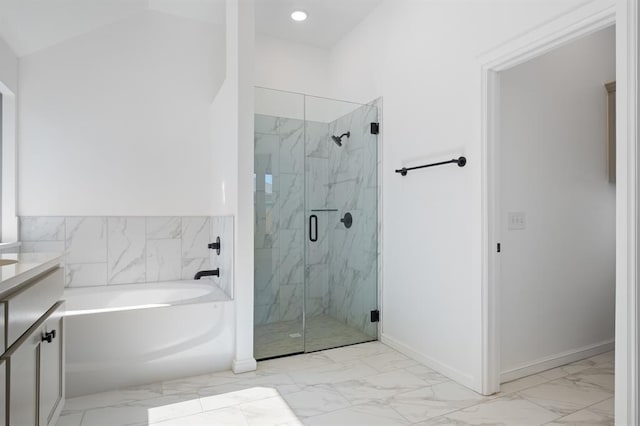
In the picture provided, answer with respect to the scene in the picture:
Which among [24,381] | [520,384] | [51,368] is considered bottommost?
[520,384]

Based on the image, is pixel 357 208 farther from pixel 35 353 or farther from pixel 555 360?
pixel 35 353

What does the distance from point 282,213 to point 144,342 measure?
52.0 inches

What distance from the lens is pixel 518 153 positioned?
8.12ft

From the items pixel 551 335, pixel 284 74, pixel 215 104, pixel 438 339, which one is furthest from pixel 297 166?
pixel 551 335

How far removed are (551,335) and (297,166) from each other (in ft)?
7.45

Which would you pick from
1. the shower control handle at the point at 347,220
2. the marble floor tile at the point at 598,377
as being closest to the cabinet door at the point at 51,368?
the shower control handle at the point at 347,220

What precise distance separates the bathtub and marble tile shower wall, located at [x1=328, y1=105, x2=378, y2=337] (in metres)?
1.09

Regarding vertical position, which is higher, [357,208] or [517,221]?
[357,208]

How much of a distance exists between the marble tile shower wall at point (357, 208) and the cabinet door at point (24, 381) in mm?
2226

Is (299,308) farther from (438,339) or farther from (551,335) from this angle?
(551,335)

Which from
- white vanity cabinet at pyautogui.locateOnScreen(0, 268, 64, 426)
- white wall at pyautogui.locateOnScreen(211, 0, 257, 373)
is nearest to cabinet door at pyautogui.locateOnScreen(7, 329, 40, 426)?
white vanity cabinet at pyautogui.locateOnScreen(0, 268, 64, 426)

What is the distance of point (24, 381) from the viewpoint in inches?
47.7

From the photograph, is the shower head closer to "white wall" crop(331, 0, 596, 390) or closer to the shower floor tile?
"white wall" crop(331, 0, 596, 390)

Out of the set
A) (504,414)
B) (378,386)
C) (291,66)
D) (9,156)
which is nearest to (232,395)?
(378,386)
